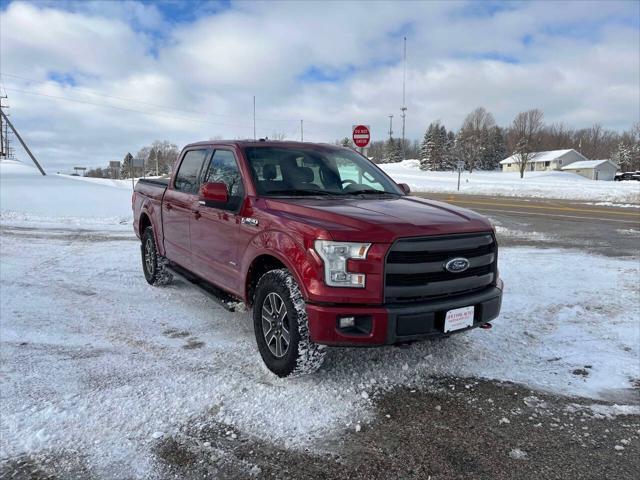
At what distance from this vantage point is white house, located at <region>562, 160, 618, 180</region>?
8144 centimetres

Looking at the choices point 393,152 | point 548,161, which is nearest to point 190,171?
point 548,161

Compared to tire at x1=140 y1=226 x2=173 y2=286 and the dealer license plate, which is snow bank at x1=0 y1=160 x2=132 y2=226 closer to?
tire at x1=140 y1=226 x2=173 y2=286

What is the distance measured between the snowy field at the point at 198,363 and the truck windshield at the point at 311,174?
148cm

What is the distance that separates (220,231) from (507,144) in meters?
95.9

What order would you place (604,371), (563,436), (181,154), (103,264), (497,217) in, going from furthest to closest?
(497,217) < (103,264) < (181,154) < (604,371) < (563,436)

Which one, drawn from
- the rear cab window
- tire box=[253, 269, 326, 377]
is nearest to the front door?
the rear cab window

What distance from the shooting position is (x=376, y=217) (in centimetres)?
353

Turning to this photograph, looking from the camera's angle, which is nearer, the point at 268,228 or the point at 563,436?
the point at 563,436

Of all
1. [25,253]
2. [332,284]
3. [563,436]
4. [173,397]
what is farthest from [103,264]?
[563,436]

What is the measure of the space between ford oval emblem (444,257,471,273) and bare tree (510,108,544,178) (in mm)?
79670

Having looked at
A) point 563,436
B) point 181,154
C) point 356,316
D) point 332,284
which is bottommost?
point 563,436

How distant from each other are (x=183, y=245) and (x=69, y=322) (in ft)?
4.56

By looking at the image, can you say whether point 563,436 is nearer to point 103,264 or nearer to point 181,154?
point 181,154

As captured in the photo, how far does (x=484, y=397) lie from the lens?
12.0 feet
